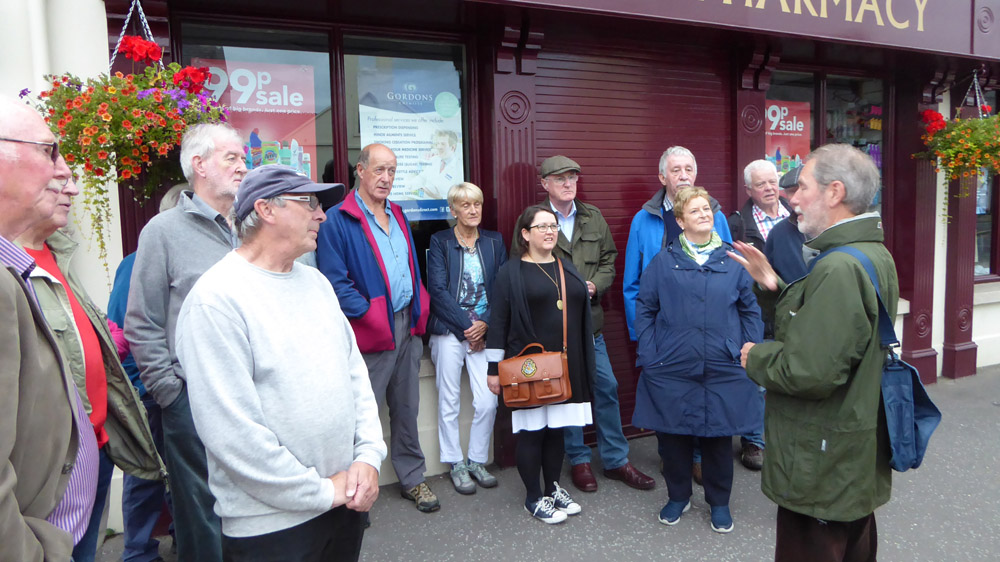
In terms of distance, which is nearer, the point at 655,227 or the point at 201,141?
the point at 201,141

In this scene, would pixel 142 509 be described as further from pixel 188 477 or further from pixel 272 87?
pixel 272 87

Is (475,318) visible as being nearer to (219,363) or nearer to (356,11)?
(356,11)

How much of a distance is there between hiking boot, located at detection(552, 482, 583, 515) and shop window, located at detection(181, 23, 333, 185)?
255 cm

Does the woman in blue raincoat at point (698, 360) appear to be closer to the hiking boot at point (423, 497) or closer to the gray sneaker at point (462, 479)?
the gray sneaker at point (462, 479)

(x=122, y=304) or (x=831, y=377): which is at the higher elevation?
(x=122, y=304)

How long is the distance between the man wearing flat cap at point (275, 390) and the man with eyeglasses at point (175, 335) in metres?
0.79

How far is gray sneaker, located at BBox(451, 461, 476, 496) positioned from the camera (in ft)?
13.6

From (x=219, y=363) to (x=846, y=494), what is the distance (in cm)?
213

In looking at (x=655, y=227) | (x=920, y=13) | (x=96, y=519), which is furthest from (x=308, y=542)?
(x=920, y=13)

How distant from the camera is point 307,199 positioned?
202 centimetres

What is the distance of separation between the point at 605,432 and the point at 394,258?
182cm

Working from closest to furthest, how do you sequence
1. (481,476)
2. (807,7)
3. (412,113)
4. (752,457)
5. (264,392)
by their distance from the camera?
(264,392) < (481,476) < (752,457) < (412,113) < (807,7)

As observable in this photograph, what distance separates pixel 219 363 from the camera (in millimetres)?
1779

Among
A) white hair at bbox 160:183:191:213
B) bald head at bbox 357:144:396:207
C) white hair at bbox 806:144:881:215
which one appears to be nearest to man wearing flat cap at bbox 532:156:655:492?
bald head at bbox 357:144:396:207
